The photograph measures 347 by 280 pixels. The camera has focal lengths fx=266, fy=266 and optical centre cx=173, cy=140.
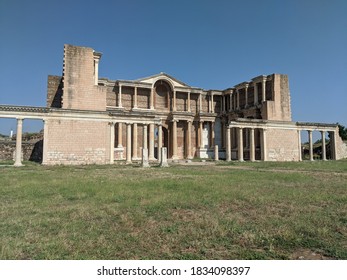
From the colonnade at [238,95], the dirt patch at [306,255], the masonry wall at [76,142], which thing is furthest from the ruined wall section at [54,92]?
the dirt patch at [306,255]

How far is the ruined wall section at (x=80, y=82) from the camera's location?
24.6m

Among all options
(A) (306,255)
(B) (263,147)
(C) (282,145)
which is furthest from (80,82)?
(A) (306,255)

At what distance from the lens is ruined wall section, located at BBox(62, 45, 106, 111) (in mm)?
24578

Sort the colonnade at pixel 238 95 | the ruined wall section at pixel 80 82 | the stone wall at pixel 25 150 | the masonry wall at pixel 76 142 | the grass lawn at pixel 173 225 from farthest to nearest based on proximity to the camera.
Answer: the colonnade at pixel 238 95 → the stone wall at pixel 25 150 → the ruined wall section at pixel 80 82 → the masonry wall at pixel 76 142 → the grass lawn at pixel 173 225

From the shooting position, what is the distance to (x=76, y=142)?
77.0ft

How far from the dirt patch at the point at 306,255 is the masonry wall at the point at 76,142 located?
22222 mm

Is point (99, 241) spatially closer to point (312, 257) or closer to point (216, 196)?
point (312, 257)

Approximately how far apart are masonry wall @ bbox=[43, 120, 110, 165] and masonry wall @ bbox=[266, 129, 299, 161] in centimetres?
1891

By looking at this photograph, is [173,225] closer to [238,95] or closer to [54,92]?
[54,92]

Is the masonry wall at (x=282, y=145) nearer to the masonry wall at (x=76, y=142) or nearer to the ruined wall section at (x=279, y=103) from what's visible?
the ruined wall section at (x=279, y=103)

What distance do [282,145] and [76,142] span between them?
2349 cm

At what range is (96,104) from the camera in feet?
83.8

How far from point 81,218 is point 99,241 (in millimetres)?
1486

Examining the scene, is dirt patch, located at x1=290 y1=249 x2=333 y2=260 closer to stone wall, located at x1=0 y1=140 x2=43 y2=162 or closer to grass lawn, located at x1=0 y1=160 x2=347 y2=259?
grass lawn, located at x1=0 y1=160 x2=347 y2=259
